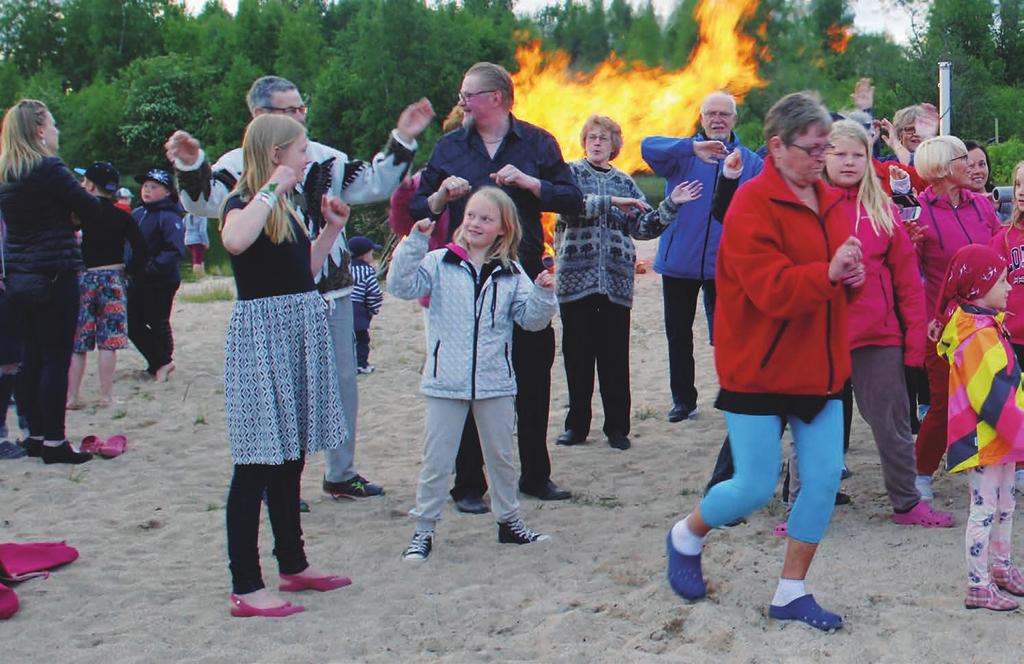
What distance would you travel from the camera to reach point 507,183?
5.70 m

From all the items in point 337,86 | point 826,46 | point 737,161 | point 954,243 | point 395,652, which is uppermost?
point 337,86

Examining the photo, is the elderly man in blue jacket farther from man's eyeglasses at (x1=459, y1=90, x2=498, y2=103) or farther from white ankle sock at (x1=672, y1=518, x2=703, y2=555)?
white ankle sock at (x1=672, y1=518, x2=703, y2=555)

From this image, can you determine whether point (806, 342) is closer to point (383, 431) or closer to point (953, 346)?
point (953, 346)

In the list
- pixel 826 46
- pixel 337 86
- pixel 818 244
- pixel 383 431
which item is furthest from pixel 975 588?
pixel 337 86

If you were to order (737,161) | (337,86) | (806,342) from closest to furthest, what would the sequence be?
(806,342) → (737,161) → (337,86)

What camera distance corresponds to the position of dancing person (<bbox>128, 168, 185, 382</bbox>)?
10234 mm

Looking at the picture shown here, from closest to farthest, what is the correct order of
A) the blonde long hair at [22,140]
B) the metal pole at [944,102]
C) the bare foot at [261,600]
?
the bare foot at [261,600]
the blonde long hair at [22,140]
the metal pole at [944,102]

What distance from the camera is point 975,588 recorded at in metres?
4.32

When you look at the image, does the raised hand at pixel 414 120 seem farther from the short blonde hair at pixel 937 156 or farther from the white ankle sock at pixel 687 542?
the short blonde hair at pixel 937 156

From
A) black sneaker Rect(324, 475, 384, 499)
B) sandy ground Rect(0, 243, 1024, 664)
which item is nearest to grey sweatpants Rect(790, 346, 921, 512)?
sandy ground Rect(0, 243, 1024, 664)

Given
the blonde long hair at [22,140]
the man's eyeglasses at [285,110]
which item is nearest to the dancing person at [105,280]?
the blonde long hair at [22,140]

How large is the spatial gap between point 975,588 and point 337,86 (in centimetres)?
4623

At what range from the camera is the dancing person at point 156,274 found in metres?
10.2

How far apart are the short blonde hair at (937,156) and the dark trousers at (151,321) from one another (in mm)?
7020
